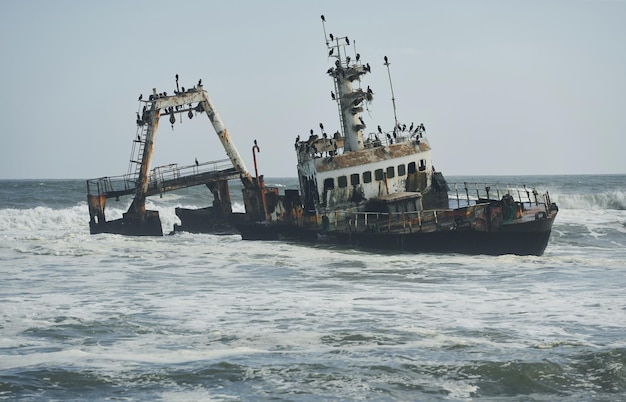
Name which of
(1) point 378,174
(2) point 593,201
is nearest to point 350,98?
(1) point 378,174

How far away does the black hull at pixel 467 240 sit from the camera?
2770 centimetres

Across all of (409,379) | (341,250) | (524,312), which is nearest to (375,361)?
(409,379)

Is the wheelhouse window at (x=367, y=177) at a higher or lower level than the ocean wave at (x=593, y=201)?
higher

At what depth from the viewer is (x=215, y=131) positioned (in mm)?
40531

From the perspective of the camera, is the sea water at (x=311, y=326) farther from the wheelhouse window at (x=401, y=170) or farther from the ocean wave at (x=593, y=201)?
the ocean wave at (x=593, y=201)

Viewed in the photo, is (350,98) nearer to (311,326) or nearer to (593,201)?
(311,326)

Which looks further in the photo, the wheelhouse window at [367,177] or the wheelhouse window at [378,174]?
the wheelhouse window at [378,174]

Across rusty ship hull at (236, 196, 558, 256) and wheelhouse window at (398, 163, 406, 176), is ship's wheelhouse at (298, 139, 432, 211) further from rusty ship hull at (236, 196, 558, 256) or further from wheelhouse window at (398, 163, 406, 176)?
rusty ship hull at (236, 196, 558, 256)

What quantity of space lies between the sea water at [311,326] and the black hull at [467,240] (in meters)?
0.69

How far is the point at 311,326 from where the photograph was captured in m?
16.3

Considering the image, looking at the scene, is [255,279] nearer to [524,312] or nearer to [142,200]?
[524,312]

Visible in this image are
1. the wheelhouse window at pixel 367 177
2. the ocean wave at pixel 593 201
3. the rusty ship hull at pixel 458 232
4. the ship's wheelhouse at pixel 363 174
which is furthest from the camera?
the ocean wave at pixel 593 201

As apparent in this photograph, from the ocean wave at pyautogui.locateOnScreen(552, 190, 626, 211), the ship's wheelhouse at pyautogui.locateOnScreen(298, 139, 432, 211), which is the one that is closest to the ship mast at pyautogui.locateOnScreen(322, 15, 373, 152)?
the ship's wheelhouse at pyautogui.locateOnScreen(298, 139, 432, 211)

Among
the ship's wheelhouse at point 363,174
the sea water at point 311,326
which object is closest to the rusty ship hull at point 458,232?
the sea water at point 311,326
